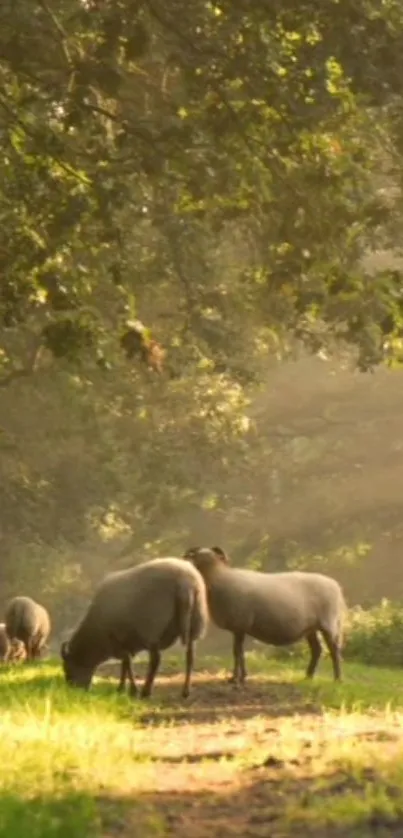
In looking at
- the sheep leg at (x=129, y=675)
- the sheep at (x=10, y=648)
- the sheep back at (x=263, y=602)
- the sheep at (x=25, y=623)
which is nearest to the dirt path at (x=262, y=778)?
the sheep leg at (x=129, y=675)

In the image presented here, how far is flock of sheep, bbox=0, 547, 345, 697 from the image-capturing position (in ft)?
47.1

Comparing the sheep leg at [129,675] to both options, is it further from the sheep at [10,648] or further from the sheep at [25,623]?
the sheep at [10,648]

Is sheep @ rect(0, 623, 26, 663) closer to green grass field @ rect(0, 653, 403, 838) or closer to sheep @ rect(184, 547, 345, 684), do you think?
sheep @ rect(184, 547, 345, 684)

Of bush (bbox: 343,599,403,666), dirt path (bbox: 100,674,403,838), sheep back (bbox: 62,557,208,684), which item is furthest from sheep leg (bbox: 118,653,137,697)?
bush (bbox: 343,599,403,666)

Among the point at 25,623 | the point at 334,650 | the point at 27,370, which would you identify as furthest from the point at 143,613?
the point at 27,370

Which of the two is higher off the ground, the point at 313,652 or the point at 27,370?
the point at 27,370

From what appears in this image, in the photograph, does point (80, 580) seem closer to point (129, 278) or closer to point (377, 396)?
point (377, 396)

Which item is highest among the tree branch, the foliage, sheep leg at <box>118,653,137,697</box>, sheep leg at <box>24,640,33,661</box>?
the tree branch

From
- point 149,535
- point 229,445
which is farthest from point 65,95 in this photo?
point 149,535

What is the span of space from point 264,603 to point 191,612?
2178mm

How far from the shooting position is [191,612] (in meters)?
14.5

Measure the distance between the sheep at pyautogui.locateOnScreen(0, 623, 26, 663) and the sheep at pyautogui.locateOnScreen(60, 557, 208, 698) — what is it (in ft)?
30.2

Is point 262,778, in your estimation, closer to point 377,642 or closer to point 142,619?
point 142,619

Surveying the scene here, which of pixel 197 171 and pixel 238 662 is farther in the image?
pixel 238 662
